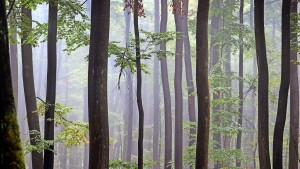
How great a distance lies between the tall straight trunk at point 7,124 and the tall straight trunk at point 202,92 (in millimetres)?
5144

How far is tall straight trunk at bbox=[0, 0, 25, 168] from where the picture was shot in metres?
3.53

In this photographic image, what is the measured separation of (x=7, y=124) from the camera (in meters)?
3.64

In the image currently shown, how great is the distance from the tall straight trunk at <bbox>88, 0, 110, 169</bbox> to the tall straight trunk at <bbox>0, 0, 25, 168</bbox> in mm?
3598

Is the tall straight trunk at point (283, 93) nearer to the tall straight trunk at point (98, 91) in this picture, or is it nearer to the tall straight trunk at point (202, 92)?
the tall straight trunk at point (202, 92)

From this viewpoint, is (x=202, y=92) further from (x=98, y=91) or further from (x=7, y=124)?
(x=7, y=124)

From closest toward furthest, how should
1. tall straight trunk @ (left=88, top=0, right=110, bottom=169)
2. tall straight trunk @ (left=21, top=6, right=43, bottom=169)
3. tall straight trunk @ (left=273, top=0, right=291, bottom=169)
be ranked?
tall straight trunk @ (left=88, top=0, right=110, bottom=169) < tall straight trunk @ (left=273, top=0, right=291, bottom=169) < tall straight trunk @ (left=21, top=6, right=43, bottom=169)

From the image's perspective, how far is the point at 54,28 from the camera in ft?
31.1

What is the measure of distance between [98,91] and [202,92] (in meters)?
2.57

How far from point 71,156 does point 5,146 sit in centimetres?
3897

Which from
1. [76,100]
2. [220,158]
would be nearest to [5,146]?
[220,158]

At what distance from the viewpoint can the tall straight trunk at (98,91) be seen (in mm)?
7305

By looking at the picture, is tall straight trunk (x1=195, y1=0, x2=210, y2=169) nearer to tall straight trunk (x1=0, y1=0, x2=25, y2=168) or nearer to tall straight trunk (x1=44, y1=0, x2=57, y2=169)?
tall straight trunk (x1=44, y1=0, x2=57, y2=169)

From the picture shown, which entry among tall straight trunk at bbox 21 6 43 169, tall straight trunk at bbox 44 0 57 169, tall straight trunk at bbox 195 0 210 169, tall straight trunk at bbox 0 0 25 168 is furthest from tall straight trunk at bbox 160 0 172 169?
tall straight trunk at bbox 0 0 25 168

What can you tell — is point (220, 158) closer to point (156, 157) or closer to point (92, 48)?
point (92, 48)
